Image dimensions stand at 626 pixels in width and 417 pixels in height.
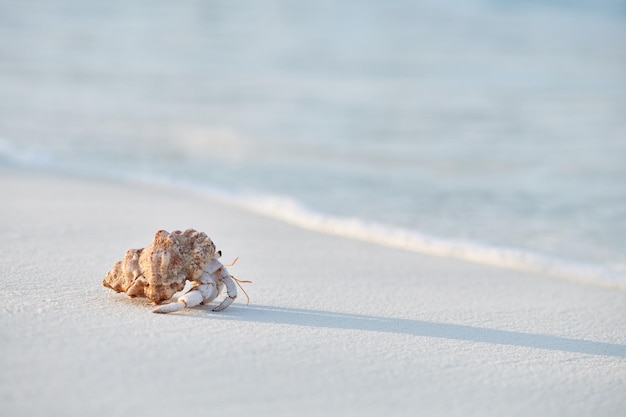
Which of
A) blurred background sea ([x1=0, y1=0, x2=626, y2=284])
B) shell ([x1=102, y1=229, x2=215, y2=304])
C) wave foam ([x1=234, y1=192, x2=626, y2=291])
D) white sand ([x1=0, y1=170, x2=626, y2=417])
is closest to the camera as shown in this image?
white sand ([x1=0, y1=170, x2=626, y2=417])

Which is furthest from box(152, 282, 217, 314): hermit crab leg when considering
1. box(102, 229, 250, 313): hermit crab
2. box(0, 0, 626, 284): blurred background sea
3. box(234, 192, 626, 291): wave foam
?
box(0, 0, 626, 284): blurred background sea

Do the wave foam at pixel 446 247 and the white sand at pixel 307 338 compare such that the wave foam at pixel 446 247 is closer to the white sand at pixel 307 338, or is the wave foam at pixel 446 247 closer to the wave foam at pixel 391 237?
the wave foam at pixel 391 237

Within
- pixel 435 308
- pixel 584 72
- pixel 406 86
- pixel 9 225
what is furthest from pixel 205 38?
pixel 435 308

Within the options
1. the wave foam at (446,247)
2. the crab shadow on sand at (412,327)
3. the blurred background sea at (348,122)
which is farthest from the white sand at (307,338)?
the blurred background sea at (348,122)

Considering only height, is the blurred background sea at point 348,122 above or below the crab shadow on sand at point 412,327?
above

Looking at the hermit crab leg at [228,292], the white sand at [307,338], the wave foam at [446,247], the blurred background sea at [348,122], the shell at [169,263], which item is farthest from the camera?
the blurred background sea at [348,122]

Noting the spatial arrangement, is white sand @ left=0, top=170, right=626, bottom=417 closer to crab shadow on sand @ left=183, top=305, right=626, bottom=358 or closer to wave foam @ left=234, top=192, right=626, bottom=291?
crab shadow on sand @ left=183, top=305, right=626, bottom=358

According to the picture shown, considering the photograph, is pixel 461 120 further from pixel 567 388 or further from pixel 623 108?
Result: pixel 567 388
